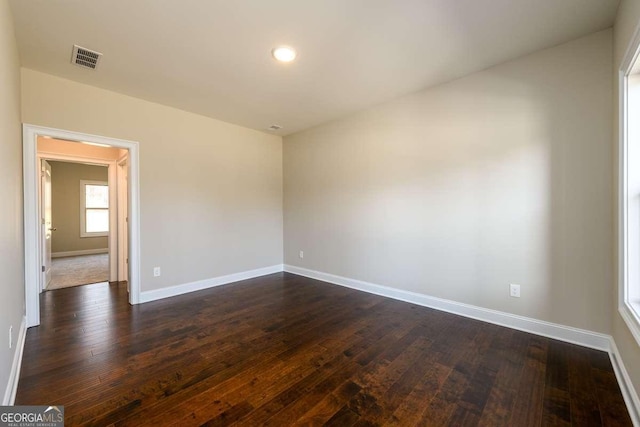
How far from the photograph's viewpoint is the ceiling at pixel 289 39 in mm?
1950

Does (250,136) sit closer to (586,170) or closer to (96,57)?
(96,57)

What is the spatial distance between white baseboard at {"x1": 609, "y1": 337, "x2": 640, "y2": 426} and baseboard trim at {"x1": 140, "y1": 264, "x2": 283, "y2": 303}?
436 cm

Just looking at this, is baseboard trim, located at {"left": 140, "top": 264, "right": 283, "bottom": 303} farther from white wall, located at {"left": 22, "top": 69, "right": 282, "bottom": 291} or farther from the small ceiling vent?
the small ceiling vent

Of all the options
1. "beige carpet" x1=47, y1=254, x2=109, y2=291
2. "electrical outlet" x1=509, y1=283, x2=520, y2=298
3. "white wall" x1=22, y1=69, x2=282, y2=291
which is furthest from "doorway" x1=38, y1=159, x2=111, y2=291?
"electrical outlet" x1=509, y1=283, x2=520, y2=298

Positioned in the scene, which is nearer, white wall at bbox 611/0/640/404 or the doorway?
white wall at bbox 611/0/640/404

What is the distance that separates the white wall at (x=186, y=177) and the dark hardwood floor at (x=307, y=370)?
3.29 ft

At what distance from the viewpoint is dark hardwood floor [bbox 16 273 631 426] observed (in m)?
1.60

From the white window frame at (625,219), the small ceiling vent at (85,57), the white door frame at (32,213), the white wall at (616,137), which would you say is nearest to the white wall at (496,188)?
the white wall at (616,137)

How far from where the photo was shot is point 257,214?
489 cm

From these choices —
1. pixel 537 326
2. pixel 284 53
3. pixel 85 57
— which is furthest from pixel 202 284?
pixel 537 326

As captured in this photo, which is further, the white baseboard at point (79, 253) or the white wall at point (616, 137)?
the white baseboard at point (79, 253)

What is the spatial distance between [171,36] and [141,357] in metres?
2.69

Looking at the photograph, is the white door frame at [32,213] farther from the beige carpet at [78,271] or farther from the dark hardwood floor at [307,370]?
the beige carpet at [78,271]

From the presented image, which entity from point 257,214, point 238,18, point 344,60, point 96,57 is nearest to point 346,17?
point 344,60
